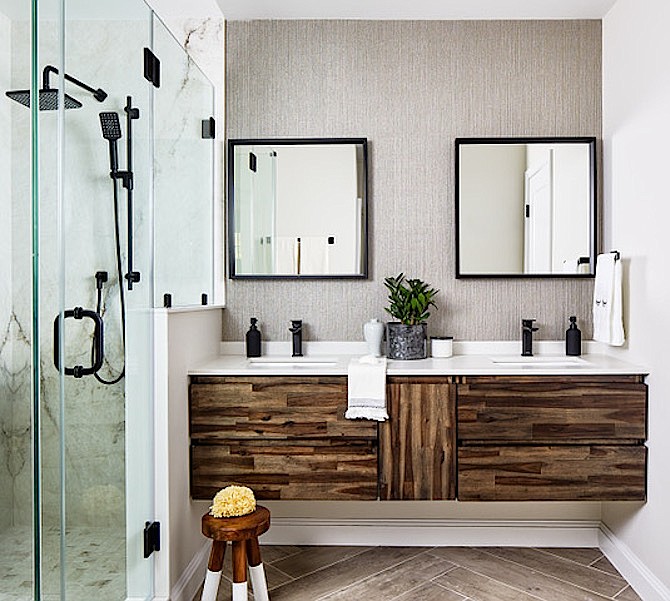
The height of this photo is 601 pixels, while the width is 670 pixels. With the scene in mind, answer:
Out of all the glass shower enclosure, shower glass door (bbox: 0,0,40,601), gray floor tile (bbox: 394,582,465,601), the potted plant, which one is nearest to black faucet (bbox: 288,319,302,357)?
the potted plant

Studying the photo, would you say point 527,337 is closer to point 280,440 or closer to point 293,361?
point 293,361

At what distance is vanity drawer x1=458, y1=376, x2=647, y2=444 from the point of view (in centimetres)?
297

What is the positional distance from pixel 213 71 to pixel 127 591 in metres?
2.38

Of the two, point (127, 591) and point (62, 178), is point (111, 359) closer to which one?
point (62, 178)

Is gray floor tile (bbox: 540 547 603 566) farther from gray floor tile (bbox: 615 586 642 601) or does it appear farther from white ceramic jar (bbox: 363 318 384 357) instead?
white ceramic jar (bbox: 363 318 384 357)

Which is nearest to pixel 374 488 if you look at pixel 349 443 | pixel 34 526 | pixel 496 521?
pixel 349 443

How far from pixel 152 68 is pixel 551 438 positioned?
2.08 m

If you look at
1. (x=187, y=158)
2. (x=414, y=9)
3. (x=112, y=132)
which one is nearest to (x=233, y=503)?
(x=112, y=132)

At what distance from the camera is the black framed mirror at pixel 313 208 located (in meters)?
3.56

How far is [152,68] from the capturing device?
8.90 feet

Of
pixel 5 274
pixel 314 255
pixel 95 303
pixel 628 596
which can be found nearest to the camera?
pixel 5 274

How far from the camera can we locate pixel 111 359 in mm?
2295

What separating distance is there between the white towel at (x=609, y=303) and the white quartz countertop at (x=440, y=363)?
117mm

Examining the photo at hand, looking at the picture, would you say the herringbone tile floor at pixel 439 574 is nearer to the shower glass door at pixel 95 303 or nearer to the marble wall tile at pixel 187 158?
the shower glass door at pixel 95 303
